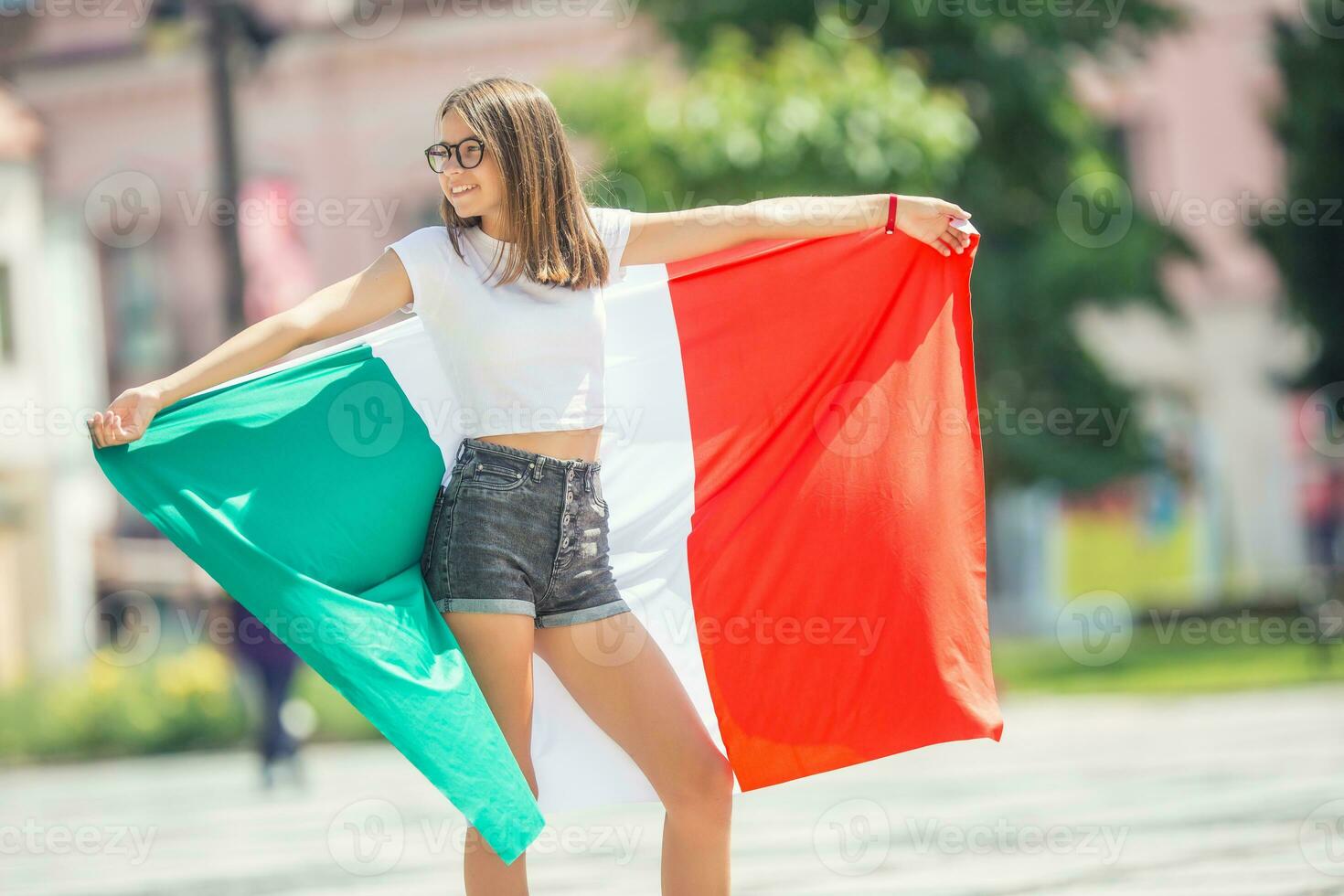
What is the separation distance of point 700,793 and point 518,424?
3.32ft

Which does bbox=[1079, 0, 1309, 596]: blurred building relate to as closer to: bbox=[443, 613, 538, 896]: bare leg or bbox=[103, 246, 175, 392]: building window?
bbox=[103, 246, 175, 392]: building window

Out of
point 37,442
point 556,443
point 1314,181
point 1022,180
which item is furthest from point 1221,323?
point 556,443

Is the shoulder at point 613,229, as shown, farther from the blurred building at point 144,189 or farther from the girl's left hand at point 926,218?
the blurred building at point 144,189

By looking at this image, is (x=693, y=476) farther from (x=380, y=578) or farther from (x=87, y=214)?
(x=87, y=214)

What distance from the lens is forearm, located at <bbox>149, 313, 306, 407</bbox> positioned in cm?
416

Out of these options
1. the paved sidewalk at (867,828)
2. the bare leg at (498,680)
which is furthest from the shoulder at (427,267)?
the paved sidewalk at (867,828)

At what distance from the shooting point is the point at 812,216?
15.4 ft

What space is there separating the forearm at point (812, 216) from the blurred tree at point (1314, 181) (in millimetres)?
22273

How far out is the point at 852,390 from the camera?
201 inches

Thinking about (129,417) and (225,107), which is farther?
(225,107)

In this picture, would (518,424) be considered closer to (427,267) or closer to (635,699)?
(427,267)

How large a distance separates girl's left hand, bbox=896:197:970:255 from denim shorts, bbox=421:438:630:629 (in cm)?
122

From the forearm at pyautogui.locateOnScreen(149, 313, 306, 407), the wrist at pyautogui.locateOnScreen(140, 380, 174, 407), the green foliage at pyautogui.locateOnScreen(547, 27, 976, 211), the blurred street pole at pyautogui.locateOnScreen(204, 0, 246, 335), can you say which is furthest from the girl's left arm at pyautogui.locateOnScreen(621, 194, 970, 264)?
the green foliage at pyautogui.locateOnScreen(547, 27, 976, 211)

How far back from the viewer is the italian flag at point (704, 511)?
14.0 feet
